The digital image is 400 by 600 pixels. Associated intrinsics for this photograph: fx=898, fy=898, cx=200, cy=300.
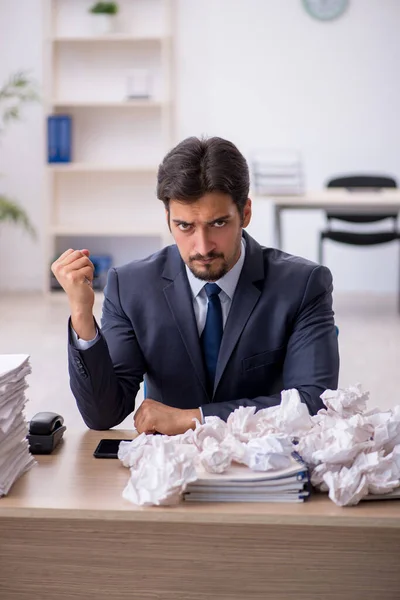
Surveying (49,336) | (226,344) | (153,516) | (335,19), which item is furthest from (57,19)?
(153,516)

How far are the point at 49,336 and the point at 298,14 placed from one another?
322 cm

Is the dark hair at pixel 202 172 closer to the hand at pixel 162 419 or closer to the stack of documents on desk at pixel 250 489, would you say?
the hand at pixel 162 419

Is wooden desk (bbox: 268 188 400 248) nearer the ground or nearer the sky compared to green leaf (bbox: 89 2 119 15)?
nearer the ground

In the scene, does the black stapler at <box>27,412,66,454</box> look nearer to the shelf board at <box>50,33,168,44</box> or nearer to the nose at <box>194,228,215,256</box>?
the nose at <box>194,228,215,256</box>

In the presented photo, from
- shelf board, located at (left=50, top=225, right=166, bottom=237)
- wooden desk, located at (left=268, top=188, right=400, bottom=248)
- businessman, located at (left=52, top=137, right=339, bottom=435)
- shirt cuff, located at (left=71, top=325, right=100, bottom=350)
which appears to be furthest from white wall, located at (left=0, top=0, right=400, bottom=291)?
shirt cuff, located at (left=71, top=325, right=100, bottom=350)

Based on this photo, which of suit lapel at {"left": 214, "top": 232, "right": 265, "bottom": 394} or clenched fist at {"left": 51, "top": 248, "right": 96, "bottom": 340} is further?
suit lapel at {"left": 214, "top": 232, "right": 265, "bottom": 394}

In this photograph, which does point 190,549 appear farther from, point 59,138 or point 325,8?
point 325,8

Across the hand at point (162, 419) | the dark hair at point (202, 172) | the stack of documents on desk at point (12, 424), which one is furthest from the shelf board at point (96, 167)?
the stack of documents on desk at point (12, 424)

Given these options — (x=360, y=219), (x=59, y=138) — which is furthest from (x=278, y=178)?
(x=59, y=138)

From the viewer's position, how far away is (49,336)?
5570 millimetres

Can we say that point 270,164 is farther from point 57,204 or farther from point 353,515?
point 353,515

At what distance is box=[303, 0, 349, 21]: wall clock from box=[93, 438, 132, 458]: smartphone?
19.0 ft

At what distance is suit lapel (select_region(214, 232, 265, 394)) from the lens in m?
1.99

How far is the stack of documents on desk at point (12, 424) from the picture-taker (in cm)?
143
